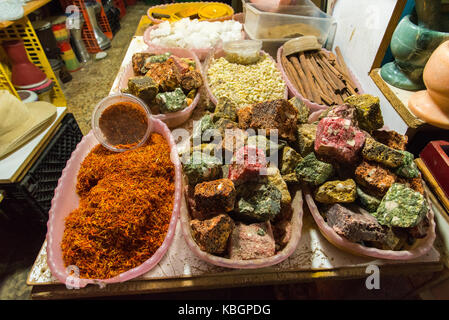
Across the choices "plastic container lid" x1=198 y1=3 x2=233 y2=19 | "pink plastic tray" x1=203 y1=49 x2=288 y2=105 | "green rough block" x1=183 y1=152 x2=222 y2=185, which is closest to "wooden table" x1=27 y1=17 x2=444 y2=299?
"green rough block" x1=183 y1=152 x2=222 y2=185

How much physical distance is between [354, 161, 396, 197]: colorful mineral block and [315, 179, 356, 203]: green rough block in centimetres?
4

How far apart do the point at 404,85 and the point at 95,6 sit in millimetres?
3451

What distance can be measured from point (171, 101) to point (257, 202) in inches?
27.6

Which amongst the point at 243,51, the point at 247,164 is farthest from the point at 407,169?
the point at 243,51

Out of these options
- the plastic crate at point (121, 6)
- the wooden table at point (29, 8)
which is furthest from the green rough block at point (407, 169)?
the plastic crate at point (121, 6)

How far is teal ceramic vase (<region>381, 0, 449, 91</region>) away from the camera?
993mm

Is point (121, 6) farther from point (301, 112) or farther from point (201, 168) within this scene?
point (201, 168)

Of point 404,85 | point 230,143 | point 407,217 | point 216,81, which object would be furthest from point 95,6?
point 407,217

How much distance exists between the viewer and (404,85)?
3.85 feet

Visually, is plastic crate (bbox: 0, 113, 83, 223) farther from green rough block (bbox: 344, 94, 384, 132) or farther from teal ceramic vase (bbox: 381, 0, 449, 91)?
teal ceramic vase (bbox: 381, 0, 449, 91)

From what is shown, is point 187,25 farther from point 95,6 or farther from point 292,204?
point 95,6

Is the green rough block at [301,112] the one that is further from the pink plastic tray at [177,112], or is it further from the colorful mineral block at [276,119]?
the pink plastic tray at [177,112]

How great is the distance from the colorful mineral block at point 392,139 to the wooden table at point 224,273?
39 centimetres

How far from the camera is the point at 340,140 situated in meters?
0.91
